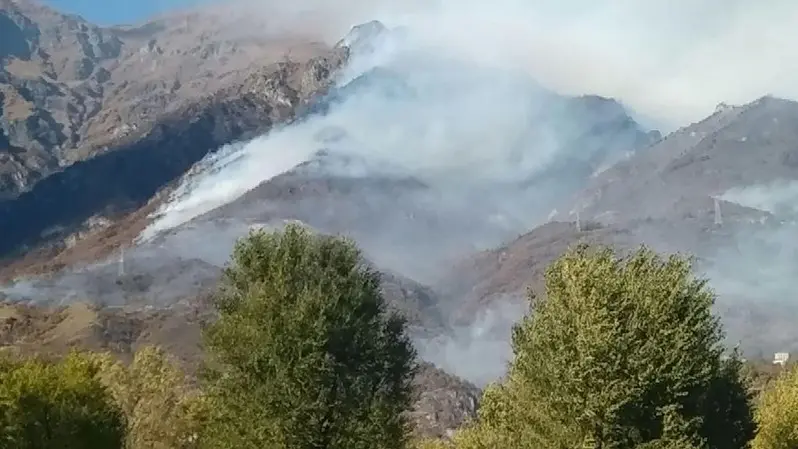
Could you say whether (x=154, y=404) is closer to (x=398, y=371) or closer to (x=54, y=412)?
(x=54, y=412)

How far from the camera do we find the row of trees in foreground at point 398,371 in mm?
34500

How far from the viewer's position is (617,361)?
3416 cm

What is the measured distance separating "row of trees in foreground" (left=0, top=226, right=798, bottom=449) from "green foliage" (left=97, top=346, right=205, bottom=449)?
748cm

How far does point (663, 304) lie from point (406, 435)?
1571 cm

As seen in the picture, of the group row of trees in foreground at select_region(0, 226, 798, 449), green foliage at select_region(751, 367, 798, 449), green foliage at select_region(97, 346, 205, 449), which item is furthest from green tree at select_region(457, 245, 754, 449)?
green foliage at select_region(97, 346, 205, 449)

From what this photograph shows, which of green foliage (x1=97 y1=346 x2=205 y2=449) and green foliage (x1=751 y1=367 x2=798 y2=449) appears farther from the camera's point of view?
green foliage (x1=97 y1=346 x2=205 y2=449)

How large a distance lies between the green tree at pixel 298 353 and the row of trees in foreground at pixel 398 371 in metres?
0.06

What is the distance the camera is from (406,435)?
4700cm

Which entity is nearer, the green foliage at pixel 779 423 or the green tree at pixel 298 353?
the green tree at pixel 298 353

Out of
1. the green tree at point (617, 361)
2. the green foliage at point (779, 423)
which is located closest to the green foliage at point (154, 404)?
the green tree at point (617, 361)

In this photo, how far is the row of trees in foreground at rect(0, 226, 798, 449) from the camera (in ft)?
113

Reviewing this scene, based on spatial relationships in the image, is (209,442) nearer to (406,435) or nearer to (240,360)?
(240,360)

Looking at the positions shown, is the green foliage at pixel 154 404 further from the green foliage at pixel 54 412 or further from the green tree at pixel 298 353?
the green tree at pixel 298 353

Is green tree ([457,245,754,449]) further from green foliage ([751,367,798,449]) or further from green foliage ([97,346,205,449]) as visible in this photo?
green foliage ([97,346,205,449])
